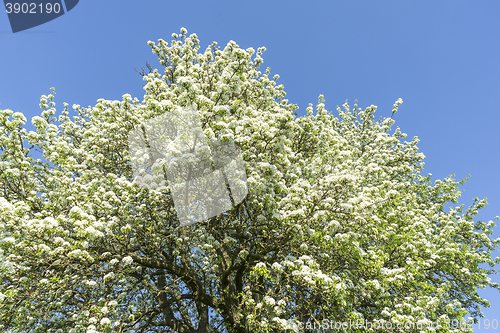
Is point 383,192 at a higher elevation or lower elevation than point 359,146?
lower

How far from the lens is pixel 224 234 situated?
38.9ft

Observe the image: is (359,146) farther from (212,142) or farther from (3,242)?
(3,242)

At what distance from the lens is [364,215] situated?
31.7 ft

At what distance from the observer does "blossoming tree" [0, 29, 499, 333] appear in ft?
28.5

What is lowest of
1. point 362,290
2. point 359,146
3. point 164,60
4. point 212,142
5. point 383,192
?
point 362,290

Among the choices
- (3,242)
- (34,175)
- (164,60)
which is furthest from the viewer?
(164,60)

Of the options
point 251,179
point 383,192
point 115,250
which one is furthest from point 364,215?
point 115,250

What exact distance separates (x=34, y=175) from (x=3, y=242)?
4032 millimetres

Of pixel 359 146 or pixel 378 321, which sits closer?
pixel 378 321

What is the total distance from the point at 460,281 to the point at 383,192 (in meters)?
7.25

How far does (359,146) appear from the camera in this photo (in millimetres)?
18125

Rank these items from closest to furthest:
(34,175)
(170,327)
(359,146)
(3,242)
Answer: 1. (3,242)
2. (34,175)
3. (170,327)
4. (359,146)

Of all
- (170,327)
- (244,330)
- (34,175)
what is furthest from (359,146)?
(34,175)

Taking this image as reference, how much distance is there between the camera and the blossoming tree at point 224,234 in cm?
868
